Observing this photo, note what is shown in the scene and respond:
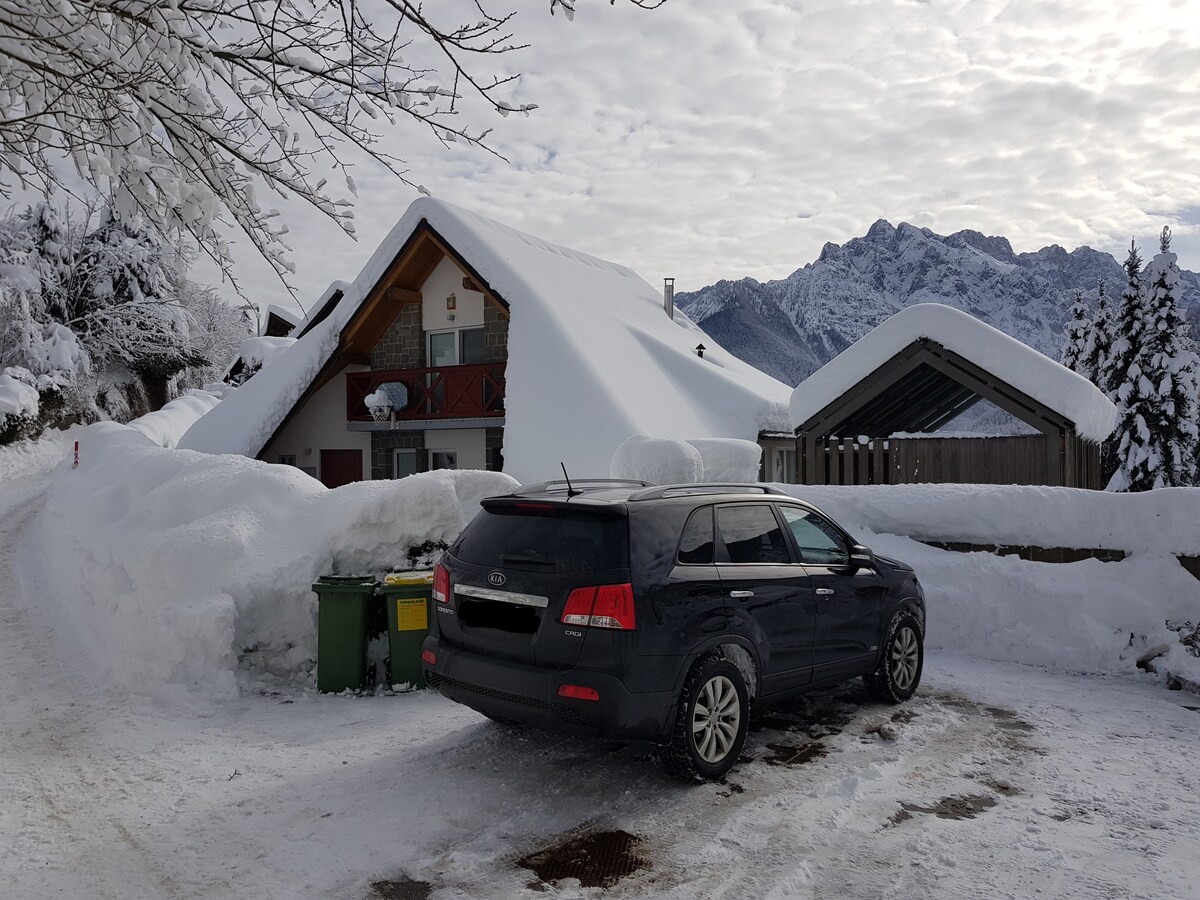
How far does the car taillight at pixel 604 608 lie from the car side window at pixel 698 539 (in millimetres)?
528

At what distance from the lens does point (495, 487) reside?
28.3ft

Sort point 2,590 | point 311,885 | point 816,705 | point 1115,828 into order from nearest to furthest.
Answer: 1. point 311,885
2. point 1115,828
3. point 816,705
4. point 2,590

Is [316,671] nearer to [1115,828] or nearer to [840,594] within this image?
[840,594]

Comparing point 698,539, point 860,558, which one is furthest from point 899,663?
→ point 698,539

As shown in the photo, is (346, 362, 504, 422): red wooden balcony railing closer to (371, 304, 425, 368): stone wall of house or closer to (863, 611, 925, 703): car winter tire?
(371, 304, 425, 368): stone wall of house

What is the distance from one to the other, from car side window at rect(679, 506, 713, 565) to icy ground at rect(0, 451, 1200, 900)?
1.33 m

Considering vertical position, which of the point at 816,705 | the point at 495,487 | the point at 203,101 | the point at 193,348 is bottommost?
the point at 816,705

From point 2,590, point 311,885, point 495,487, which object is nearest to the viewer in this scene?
point 311,885

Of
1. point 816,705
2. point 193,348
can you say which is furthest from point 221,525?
point 193,348

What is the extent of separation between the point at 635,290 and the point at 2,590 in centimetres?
1920

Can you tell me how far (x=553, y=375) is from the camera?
15898 mm

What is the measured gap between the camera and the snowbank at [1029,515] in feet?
25.9

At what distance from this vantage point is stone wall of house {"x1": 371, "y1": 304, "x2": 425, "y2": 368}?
20.1 m

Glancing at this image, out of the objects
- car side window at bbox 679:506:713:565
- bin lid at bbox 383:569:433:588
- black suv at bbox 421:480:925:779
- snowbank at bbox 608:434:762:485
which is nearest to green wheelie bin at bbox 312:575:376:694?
bin lid at bbox 383:569:433:588
